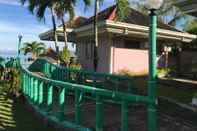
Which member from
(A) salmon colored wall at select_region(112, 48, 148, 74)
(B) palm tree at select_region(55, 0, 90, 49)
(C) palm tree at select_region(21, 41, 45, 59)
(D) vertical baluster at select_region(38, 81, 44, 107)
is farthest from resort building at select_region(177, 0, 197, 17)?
(C) palm tree at select_region(21, 41, 45, 59)

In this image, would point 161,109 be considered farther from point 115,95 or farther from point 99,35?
point 99,35

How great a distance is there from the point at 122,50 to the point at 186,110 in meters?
11.0

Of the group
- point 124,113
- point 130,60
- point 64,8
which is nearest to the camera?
point 124,113

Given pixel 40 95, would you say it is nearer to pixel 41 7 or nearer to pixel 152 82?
pixel 152 82

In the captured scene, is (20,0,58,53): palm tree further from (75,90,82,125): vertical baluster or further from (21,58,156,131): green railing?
(75,90,82,125): vertical baluster

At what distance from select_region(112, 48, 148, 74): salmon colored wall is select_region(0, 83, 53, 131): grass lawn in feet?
26.2

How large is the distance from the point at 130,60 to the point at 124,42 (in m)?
1.18

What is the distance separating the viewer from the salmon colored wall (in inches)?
837

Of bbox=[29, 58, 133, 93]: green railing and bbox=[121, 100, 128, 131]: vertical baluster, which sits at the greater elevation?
bbox=[29, 58, 133, 93]: green railing

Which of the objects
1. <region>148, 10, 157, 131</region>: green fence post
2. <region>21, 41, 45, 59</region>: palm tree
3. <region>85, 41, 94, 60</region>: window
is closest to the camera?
<region>148, 10, 157, 131</region>: green fence post

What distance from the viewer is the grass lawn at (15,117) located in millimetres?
10252

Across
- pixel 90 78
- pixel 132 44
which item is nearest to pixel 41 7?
pixel 132 44

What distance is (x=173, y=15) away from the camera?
1844 inches

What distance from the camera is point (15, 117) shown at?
11.6 metres
